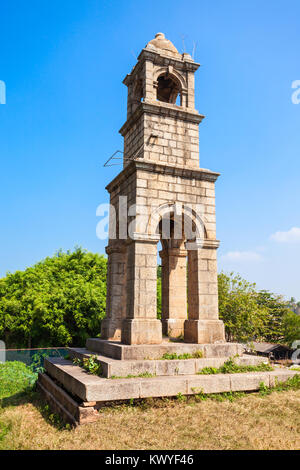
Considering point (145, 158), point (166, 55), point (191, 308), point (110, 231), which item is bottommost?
point (191, 308)

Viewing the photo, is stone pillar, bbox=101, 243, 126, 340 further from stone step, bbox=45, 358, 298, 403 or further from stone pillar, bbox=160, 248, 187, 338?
stone step, bbox=45, 358, 298, 403

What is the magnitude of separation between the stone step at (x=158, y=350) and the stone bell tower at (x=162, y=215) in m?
0.32

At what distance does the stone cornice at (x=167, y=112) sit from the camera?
10234mm

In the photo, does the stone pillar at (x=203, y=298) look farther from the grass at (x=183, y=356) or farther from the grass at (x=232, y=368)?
the grass at (x=232, y=368)

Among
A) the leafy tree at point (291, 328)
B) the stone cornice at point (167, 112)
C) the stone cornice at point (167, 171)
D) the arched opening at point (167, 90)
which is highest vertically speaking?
the arched opening at point (167, 90)

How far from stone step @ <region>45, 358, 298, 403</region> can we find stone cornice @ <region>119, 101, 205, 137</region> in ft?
24.9

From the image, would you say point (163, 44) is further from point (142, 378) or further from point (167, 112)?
point (142, 378)

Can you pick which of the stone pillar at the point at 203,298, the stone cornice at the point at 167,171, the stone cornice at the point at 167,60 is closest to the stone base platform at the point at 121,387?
the stone pillar at the point at 203,298

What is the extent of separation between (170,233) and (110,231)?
6.86 ft

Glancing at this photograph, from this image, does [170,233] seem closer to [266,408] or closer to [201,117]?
[201,117]

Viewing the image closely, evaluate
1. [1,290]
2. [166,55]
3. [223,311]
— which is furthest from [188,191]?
[1,290]

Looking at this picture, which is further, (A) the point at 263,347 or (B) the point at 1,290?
(A) the point at 263,347

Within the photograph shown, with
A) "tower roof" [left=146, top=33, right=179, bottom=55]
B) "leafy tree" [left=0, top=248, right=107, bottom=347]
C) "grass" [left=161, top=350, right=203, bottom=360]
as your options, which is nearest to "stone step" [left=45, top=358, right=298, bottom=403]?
"grass" [left=161, top=350, right=203, bottom=360]

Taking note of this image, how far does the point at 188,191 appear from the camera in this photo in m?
9.91
